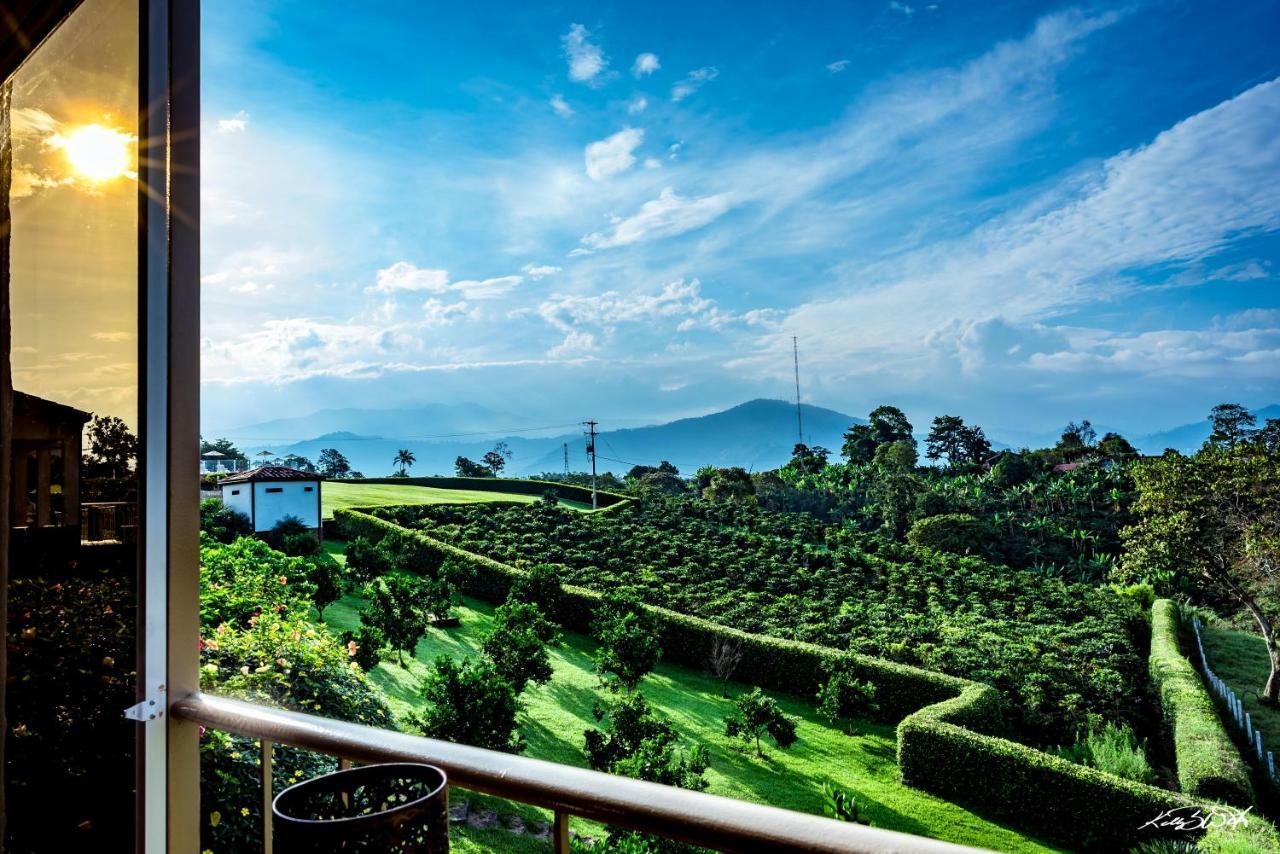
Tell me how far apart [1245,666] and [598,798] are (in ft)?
51.7

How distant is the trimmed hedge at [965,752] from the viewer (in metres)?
6.95

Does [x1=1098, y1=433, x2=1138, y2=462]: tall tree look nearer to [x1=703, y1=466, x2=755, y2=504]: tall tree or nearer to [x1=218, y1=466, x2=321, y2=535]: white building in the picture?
[x1=703, y1=466, x2=755, y2=504]: tall tree

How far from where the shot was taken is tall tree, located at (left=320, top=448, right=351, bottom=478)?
20594 mm

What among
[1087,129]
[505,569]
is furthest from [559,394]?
[505,569]

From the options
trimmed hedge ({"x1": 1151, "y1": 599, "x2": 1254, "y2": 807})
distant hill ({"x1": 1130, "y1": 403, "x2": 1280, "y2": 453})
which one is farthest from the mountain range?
trimmed hedge ({"x1": 1151, "y1": 599, "x2": 1254, "y2": 807})

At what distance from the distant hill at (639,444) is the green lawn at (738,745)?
362 inches

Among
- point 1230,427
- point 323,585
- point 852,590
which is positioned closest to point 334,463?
point 323,585

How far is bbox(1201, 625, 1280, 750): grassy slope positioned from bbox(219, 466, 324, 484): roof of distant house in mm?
16825

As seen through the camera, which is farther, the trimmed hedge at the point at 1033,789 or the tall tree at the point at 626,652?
the tall tree at the point at 626,652

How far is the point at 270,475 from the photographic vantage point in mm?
15414

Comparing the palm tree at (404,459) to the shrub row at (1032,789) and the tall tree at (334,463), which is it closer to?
the tall tree at (334,463)

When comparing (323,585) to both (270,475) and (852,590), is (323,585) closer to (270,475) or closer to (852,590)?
(270,475)

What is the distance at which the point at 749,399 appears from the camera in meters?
44.7

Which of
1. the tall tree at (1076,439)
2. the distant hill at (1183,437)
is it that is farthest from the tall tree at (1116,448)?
the distant hill at (1183,437)
